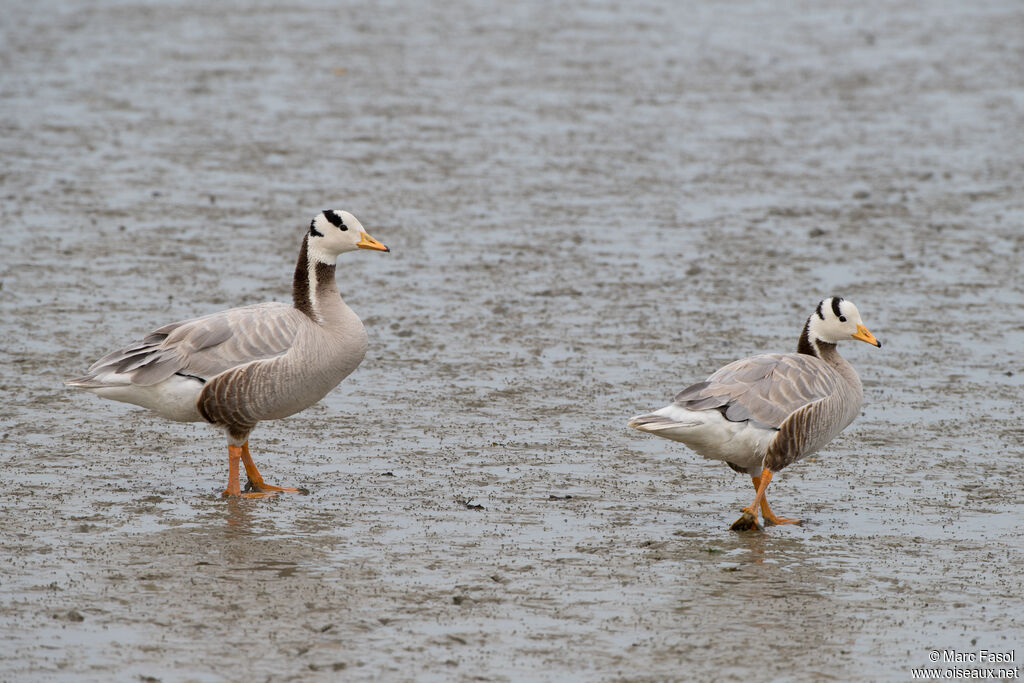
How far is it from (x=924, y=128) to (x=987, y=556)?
42.3 ft

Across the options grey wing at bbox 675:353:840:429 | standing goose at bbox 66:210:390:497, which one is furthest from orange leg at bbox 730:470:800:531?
standing goose at bbox 66:210:390:497

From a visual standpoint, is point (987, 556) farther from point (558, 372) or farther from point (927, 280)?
point (927, 280)

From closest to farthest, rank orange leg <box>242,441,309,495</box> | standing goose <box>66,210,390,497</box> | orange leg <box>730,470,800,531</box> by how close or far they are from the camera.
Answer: orange leg <box>730,470,800,531</box> → standing goose <box>66,210,390,497</box> → orange leg <box>242,441,309,495</box>

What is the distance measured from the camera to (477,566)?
743cm

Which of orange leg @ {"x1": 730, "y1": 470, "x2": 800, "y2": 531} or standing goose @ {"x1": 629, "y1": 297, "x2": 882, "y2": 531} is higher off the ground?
standing goose @ {"x1": 629, "y1": 297, "x2": 882, "y2": 531}

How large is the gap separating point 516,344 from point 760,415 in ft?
12.6

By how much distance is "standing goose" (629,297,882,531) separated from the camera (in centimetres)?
797

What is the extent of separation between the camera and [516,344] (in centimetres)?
1166

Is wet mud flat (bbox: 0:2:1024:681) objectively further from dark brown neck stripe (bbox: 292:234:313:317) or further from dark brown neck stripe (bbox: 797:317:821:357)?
dark brown neck stripe (bbox: 292:234:313:317)

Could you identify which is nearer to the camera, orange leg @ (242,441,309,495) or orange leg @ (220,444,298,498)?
orange leg @ (220,444,298,498)

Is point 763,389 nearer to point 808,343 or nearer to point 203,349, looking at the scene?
point 808,343

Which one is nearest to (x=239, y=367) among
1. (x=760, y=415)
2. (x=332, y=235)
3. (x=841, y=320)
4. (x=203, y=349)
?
(x=203, y=349)

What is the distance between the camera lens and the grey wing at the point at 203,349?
8.47 m

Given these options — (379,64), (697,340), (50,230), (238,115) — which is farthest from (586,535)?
(379,64)
